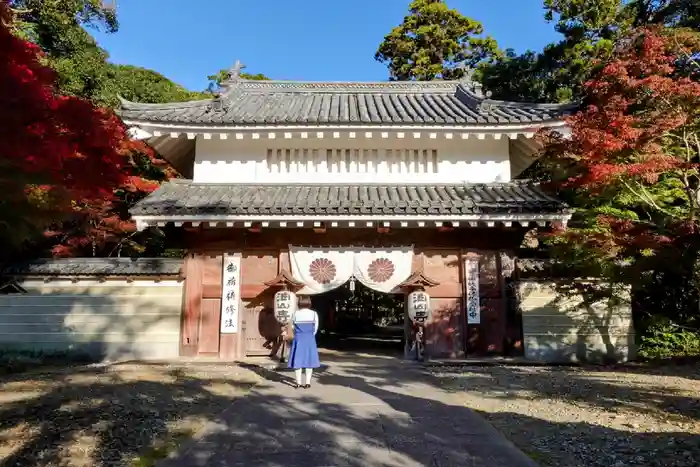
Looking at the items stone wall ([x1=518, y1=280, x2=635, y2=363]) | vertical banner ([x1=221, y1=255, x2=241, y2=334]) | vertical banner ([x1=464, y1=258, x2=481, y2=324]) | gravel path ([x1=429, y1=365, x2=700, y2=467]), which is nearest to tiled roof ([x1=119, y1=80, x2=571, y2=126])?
vertical banner ([x1=221, y1=255, x2=241, y2=334])

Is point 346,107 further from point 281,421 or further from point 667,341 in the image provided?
point 667,341

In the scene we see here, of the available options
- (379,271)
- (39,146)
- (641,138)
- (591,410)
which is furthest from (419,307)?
(39,146)

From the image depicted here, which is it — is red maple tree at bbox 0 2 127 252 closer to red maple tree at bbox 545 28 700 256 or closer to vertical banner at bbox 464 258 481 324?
vertical banner at bbox 464 258 481 324

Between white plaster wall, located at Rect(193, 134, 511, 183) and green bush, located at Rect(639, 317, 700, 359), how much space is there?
5.94 m

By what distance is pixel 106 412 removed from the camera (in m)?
6.14

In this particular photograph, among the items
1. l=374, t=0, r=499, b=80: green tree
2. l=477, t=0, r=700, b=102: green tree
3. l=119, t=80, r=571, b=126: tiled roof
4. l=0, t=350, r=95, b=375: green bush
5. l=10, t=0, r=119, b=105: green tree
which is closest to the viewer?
l=0, t=350, r=95, b=375: green bush

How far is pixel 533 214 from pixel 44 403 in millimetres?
9805

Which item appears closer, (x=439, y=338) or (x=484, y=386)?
(x=484, y=386)

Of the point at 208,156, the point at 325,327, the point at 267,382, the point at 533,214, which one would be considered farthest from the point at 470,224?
the point at 325,327

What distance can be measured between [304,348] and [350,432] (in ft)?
9.32

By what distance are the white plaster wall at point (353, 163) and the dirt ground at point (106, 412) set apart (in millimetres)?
5565

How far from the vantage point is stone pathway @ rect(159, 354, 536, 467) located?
4.72 metres

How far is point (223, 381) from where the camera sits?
8812 mm

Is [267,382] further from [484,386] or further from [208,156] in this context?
[208,156]
